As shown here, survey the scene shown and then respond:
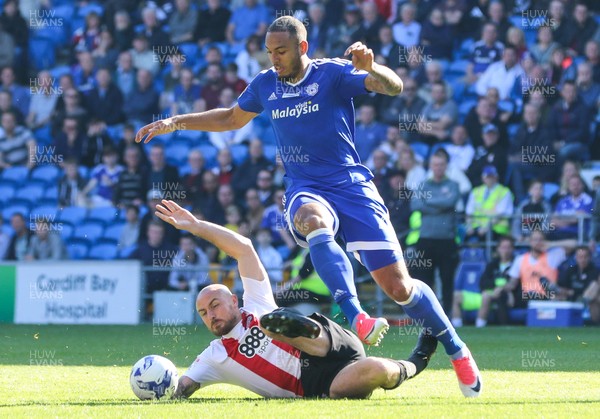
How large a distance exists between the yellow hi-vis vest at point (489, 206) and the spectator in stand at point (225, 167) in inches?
157

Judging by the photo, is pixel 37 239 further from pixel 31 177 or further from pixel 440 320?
pixel 440 320

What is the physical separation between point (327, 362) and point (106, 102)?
13710mm

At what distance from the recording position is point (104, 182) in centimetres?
1911

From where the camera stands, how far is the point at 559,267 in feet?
50.6

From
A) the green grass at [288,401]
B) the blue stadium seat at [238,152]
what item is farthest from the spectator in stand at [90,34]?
the green grass at [288,401]

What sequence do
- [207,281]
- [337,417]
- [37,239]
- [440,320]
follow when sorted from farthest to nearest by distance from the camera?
1. [37,239]
2. [207,281]
3. [440,320]
4. [337,417]

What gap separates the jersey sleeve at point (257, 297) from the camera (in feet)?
Answer: 25.7

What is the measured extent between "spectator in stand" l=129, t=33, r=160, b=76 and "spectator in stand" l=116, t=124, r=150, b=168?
6.05ft

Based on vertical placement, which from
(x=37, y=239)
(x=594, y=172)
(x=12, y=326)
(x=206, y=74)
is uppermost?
(x=206, y=74)

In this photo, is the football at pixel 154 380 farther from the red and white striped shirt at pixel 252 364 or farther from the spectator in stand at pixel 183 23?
the spectator in stand at pixel 183 23

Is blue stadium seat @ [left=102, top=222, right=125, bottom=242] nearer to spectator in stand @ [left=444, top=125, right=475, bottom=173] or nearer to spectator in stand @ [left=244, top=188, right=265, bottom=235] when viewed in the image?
spectator in stand @ [left=244, top=188, right=265, bottom=235]

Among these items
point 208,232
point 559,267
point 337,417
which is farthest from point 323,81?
point 559,267

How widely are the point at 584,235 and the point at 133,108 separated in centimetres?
834

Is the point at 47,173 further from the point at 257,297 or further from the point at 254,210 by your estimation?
the point at 257,297
